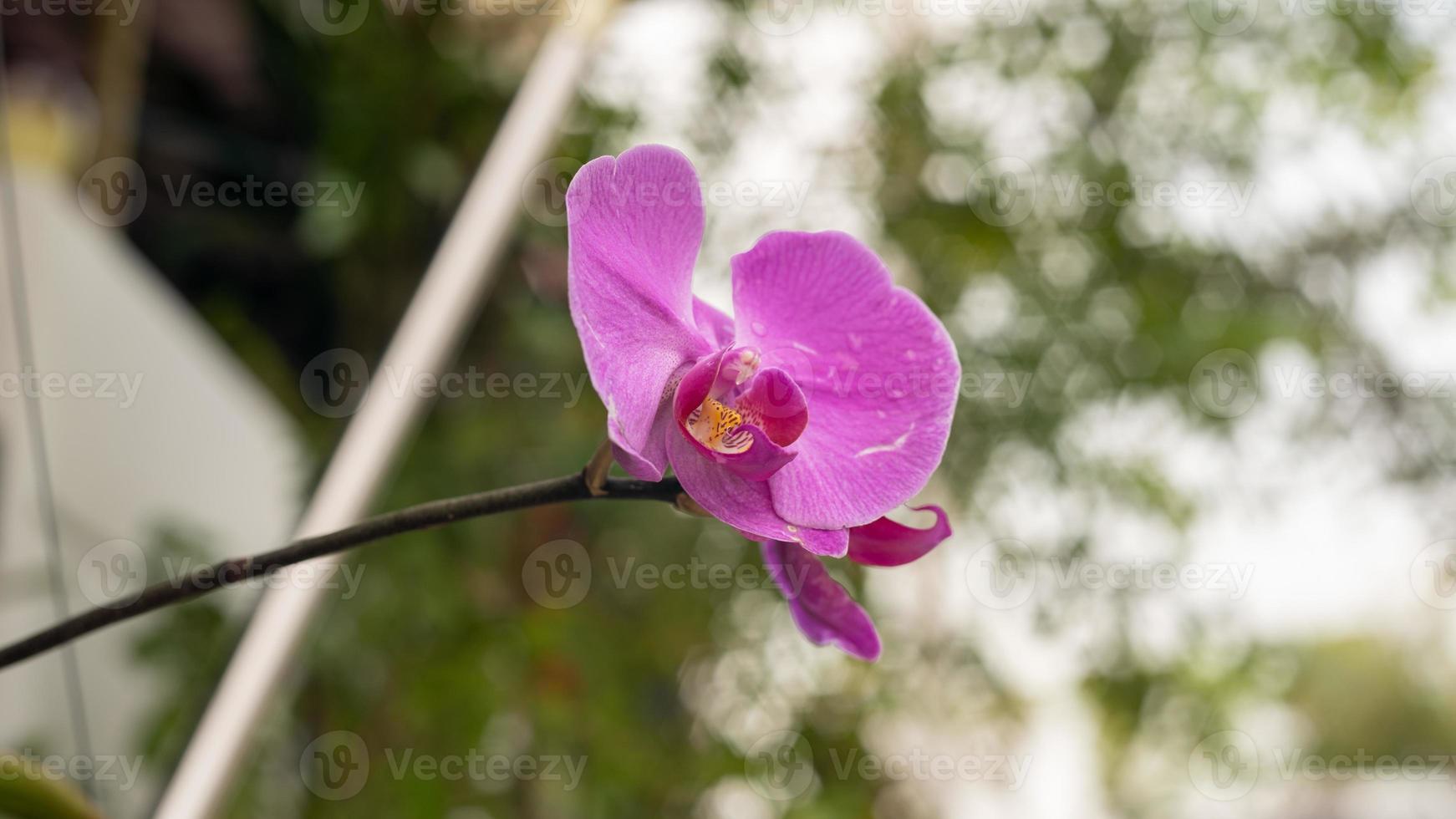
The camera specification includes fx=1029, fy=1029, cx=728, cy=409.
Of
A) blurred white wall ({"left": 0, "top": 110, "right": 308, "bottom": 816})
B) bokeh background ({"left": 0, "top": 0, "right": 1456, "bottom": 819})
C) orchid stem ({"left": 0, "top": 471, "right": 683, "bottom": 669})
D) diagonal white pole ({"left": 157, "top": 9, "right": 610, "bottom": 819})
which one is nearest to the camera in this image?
orchid stem ({"left": 0, "top": 471, "right": 683, "bottom": 669})

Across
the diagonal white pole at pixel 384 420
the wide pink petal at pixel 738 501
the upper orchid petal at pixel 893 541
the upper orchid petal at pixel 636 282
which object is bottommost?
the diagonal white pole at pixel 384 420

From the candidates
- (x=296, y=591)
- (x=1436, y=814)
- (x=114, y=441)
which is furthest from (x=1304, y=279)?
(x=1436, y=814)

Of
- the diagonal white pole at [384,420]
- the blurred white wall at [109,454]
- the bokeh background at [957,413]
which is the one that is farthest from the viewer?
the bokeh background at [957,413]

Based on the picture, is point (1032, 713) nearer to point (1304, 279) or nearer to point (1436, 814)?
point (1304, 279)

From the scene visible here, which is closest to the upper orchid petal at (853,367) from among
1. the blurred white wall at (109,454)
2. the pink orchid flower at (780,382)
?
the pink orchid flower at (780,382)

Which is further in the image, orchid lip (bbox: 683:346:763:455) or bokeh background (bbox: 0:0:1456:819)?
bokeh background (bbox: 0:0:1456:819)

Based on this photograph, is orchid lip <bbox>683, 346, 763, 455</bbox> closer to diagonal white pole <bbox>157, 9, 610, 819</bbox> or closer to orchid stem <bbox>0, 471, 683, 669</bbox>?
orchid stem <bbox>0, 471, 683, 669</bbox>

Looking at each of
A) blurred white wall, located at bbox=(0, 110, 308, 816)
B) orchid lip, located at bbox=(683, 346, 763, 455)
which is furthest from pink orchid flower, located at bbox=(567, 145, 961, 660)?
blurred white wall, located at bbox=(0, 110, 308, 816)

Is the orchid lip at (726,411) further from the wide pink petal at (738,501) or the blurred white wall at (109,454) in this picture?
the blurred white wall at (109,454)
